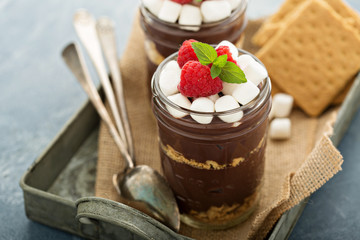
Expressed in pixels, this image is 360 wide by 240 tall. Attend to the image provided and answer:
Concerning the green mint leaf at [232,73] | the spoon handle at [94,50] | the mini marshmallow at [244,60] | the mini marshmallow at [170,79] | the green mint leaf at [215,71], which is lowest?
the spoon handle at [94,50]

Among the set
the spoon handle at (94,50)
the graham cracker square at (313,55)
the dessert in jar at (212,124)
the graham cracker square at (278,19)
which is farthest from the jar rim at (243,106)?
the graham cracker square at (278,19)

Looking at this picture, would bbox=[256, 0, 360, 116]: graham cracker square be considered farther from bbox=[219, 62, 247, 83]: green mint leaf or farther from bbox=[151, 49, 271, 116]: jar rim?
bbox=[219, 62, 247, 83]: green mint leaf

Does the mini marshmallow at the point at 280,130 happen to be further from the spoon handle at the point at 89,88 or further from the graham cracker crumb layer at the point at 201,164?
the spoon handle at the point at 89,88

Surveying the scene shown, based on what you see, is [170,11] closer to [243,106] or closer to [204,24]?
[204,24]

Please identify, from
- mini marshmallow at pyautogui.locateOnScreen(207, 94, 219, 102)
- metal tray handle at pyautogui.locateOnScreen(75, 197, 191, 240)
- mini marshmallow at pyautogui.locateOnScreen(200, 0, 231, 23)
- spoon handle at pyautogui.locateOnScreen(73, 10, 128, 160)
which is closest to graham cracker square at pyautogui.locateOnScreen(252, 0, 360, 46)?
mini marshmallow at pyautogui.locateOnScreen(200, 0, 231, 23)

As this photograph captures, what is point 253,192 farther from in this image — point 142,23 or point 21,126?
point 21,126
